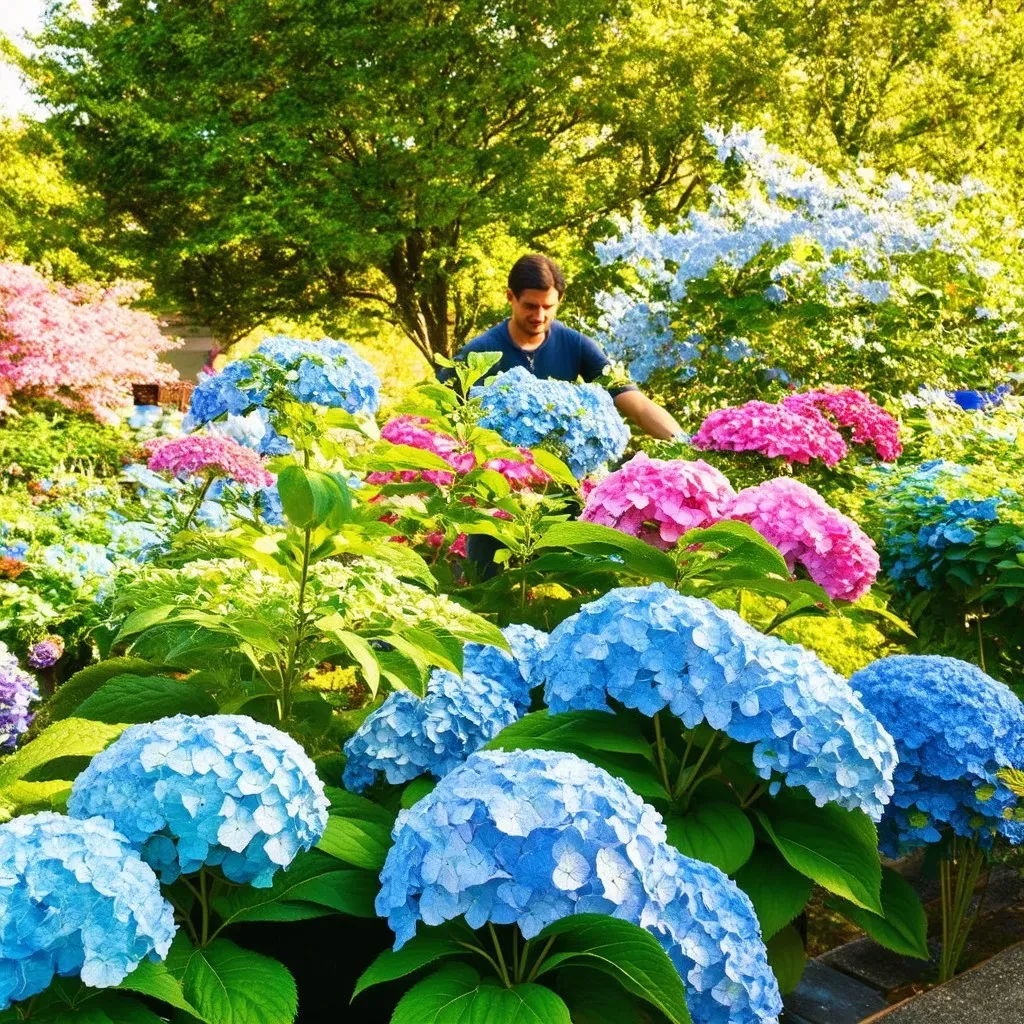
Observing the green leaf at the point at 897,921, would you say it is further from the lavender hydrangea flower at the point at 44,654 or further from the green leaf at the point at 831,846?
the lavender hydrangea flower at the point at 44,654

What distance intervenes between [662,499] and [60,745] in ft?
4.93

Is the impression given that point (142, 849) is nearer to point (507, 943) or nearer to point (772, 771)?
point (507, 943)

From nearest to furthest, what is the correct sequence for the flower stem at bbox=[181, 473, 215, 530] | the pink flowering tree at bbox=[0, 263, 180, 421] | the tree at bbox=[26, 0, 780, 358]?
the flower stem at bbox=[181, 473, 215, 530]
the pink flowering tree at bbox=[0, 263, 180, 421]
the tree at bbox=[26, 0, 780, 358]

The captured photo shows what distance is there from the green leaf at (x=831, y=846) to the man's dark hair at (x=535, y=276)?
3067mm

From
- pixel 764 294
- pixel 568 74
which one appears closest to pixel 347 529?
pixel 764 294

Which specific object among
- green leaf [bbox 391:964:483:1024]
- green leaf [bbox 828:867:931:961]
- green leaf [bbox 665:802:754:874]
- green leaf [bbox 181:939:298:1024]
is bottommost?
green leaf [bbox 828:867:931:961]

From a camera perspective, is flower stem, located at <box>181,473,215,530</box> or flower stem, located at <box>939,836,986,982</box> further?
flower stem, located at <box>181,473,215,530</box>

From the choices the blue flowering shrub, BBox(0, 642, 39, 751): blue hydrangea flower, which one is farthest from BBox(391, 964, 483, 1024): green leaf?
BBox(0, 642, 39, 751): blue hydrangea flower

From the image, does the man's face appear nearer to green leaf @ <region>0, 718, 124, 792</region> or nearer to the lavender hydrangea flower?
the lavender hydrangea flower

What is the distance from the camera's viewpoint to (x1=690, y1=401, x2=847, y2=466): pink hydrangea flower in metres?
3.87

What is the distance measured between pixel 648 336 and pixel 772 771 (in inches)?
205

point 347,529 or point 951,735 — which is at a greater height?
point 347,529

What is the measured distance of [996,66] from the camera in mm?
16859

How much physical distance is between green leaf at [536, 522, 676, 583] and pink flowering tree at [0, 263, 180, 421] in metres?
14.1
